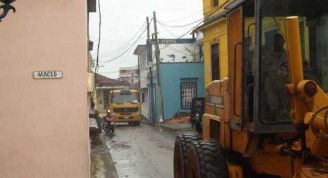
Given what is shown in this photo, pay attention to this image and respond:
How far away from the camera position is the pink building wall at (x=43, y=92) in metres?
8.55

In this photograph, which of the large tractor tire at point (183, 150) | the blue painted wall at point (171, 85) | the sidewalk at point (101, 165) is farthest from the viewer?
the blue painted wall at point (171, 85)

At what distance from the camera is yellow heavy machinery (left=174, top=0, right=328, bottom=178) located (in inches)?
159

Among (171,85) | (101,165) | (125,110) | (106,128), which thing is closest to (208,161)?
(101,165)

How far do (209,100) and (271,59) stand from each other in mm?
2938

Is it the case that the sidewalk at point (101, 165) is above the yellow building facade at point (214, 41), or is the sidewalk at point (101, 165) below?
below

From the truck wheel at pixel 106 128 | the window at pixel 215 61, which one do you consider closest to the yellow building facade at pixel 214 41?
the window at pixel 215 61

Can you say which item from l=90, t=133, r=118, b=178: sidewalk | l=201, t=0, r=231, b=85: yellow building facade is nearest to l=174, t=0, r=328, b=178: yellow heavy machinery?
l=90, t=133, r=118, b=178: sidewalk

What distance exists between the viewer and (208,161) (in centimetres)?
625

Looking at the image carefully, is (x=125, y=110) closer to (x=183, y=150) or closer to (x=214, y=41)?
(x=214, y=41)

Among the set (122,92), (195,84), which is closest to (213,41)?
(195,84)

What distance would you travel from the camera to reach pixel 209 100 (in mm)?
7957

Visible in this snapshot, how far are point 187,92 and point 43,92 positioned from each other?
94.2 feet

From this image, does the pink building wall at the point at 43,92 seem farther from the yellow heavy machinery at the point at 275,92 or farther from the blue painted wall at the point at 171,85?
the blue painted wall at the point at 171,85

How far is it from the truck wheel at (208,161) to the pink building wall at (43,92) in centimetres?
285
